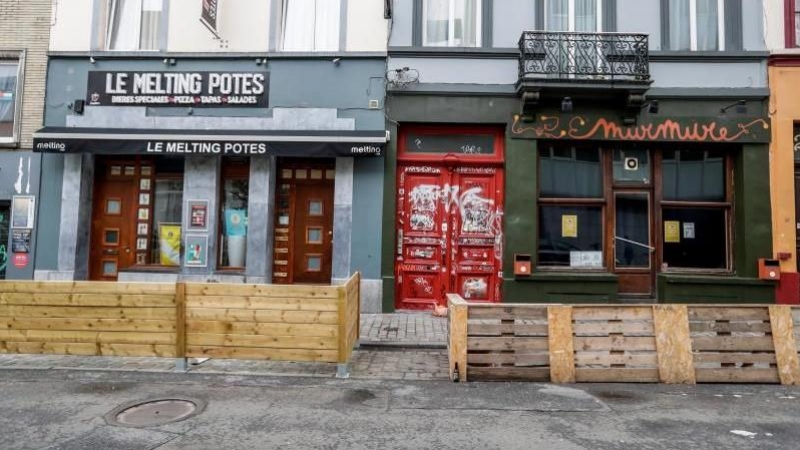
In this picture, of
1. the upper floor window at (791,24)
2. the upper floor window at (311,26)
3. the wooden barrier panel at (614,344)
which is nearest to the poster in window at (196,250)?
the upper floor window at (311,26)

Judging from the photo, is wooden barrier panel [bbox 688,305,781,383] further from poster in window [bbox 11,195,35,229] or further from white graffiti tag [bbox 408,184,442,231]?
poster in window [bbox 11,195,35,229]

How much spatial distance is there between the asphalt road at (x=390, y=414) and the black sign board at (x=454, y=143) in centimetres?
608

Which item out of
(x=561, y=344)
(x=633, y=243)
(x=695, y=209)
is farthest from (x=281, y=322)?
(x=695, y=209)

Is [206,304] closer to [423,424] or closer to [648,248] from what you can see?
[423,424]

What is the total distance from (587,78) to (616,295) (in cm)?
444

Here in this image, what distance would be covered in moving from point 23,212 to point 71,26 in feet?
13.9

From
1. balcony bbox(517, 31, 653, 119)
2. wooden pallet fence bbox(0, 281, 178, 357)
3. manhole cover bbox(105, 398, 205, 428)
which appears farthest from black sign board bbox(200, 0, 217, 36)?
manhole cover bbox(105, 398, 205, 428)

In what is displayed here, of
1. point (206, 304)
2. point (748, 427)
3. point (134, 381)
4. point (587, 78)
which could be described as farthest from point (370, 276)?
point (748, 427)

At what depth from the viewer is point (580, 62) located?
10406mm

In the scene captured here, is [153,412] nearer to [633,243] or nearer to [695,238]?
[633,243]

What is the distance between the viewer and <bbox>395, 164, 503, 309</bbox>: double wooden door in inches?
427

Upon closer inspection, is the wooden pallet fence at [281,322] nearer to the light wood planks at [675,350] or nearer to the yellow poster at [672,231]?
the light wood planks at [675,350]

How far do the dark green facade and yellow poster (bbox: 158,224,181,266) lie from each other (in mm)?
4636

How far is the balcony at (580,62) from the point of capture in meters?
10.2
